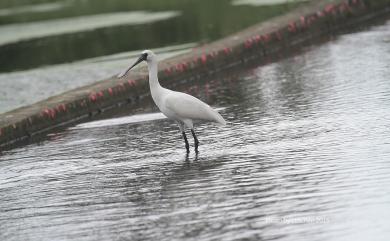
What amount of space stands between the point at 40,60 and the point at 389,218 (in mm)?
19779

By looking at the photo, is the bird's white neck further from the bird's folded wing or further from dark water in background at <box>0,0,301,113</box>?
dark water in background at <box>0,0,301,113</box>

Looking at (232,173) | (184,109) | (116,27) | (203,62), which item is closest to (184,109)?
(184,109)

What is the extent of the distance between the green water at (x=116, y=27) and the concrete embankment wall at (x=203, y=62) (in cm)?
365

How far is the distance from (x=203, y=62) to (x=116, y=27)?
11771 millimetres

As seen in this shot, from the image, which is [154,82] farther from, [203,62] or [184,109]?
[203,62]

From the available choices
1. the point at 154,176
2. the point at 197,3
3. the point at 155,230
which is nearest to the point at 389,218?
the point at 155,230

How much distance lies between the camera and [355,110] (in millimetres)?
14898

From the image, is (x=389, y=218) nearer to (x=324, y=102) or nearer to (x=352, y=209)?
(x=352, y=209)

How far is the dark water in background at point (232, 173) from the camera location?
9695 mm

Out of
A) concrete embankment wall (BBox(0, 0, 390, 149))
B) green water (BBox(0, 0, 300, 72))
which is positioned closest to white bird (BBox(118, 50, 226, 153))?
concrete embankment wall (BBox(0, 0, 390, 149))

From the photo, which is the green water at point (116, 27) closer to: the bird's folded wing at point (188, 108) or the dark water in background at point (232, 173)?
the dark water in background at point (232, 173)

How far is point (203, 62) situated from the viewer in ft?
71.1

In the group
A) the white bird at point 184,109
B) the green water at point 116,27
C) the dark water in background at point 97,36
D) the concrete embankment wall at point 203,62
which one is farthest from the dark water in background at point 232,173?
the green water at point 116,27

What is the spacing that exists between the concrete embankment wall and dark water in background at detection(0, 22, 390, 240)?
69cm
